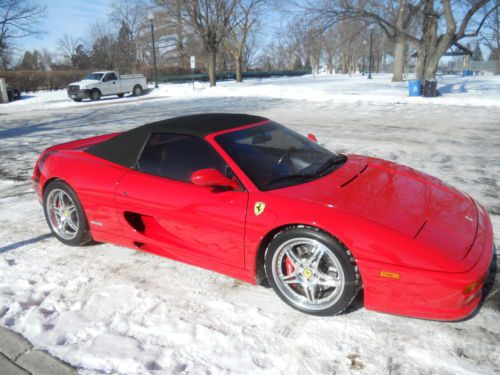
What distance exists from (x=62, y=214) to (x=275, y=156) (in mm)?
2250

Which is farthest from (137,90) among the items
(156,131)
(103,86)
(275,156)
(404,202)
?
(404,202)

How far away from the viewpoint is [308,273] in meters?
2.60

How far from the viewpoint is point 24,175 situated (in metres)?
6.47

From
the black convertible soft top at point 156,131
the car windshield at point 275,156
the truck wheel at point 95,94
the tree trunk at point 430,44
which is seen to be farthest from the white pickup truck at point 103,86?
the car windshield at point 275,156

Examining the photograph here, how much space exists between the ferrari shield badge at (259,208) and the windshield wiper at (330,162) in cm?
65

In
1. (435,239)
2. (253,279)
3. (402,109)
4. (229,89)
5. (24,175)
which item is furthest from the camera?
(229,89)

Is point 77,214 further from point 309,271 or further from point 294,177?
point 309,271

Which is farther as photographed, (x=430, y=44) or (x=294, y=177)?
(x=430, y=44)

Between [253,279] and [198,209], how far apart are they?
0.65m

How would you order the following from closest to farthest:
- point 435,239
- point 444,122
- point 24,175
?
point 435,239
point 24,175
point 444,122

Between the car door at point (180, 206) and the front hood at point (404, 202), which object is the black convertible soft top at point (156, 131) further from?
the front hood at point (404, 202)

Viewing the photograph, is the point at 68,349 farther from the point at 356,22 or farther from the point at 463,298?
the point at 356,22

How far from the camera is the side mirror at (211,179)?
271 centimetres


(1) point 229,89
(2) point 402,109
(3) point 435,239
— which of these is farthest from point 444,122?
(1) point 229,89
